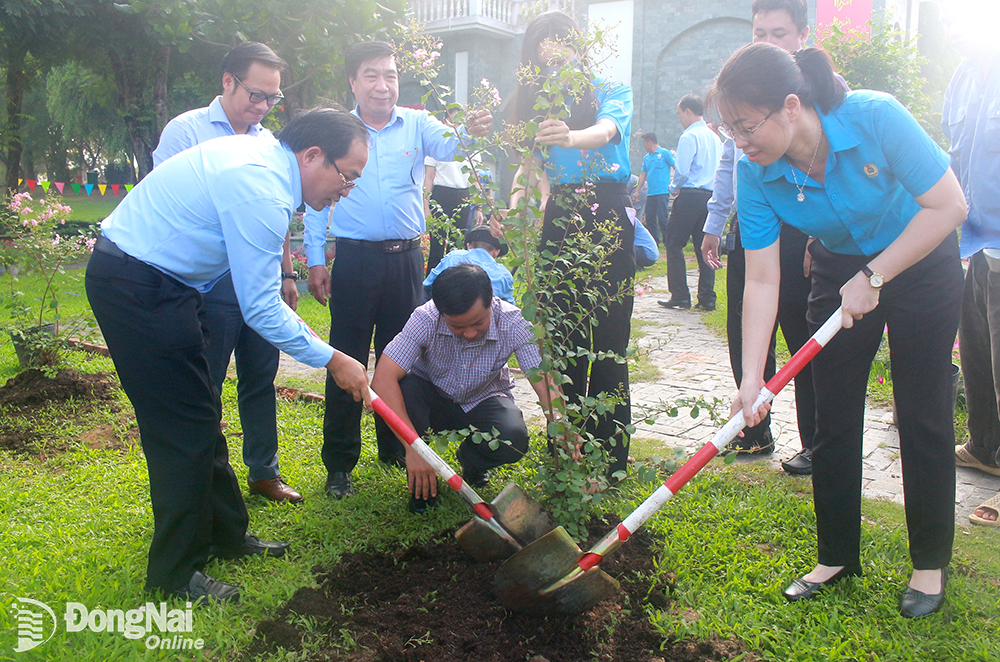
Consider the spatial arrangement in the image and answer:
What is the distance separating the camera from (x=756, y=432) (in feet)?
12.7

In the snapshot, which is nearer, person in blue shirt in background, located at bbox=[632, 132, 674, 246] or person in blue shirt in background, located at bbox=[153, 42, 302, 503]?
person in blue shirt in background, located at bbox=[153, 42, 302, 503]

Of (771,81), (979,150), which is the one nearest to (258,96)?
(771,81)

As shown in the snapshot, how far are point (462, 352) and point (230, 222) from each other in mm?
1273

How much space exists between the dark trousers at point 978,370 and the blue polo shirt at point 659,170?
23.3ft

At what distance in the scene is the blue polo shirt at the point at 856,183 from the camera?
214 centimetres

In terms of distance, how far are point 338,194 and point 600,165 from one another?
1110 mm

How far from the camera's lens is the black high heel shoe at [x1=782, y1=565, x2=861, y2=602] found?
258 cm

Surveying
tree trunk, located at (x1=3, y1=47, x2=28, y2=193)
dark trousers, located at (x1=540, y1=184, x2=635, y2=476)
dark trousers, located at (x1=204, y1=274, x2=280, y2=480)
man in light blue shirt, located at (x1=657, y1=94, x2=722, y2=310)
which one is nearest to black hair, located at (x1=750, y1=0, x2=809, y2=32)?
dark trousers, located at (x1=540, y1=184, x2=635, y2=476)

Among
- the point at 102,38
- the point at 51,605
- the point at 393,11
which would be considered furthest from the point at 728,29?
the point at 51,605

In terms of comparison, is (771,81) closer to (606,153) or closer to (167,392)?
(606,153)

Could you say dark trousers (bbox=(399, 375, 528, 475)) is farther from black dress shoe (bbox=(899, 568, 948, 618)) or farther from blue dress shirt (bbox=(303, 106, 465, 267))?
black dress shoe (bbox=(899, 568, 948, 618))

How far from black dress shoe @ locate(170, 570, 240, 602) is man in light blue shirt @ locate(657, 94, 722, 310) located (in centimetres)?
607

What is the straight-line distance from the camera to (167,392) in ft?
7.97

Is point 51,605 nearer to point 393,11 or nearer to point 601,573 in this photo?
point 601,573
